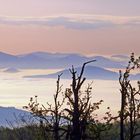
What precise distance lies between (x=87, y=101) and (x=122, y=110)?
3.96 m

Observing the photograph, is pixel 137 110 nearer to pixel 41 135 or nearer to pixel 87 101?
pixel 87 101

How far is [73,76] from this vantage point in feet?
130

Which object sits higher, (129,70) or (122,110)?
(129,70)

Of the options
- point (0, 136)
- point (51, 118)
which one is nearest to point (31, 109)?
point (51, 118)

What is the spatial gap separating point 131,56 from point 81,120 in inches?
245

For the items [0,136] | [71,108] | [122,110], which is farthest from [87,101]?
[0,136]

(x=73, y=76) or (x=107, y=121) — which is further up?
(x=73, y=76)

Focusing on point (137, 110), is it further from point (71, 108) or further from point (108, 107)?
point (71, 108)

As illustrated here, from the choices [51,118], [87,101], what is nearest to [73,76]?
[87,101]

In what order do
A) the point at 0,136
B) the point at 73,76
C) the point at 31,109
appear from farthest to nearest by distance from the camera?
the point at 0,136 < the point at 31,109 < the point at 73,76

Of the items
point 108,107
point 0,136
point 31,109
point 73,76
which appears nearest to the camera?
point 73,76

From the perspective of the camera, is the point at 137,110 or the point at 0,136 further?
the point at 0,136

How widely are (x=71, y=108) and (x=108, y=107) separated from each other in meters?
2.81

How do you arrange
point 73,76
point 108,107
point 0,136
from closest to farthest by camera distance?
point 73,76
point 108,107
point 0,136
